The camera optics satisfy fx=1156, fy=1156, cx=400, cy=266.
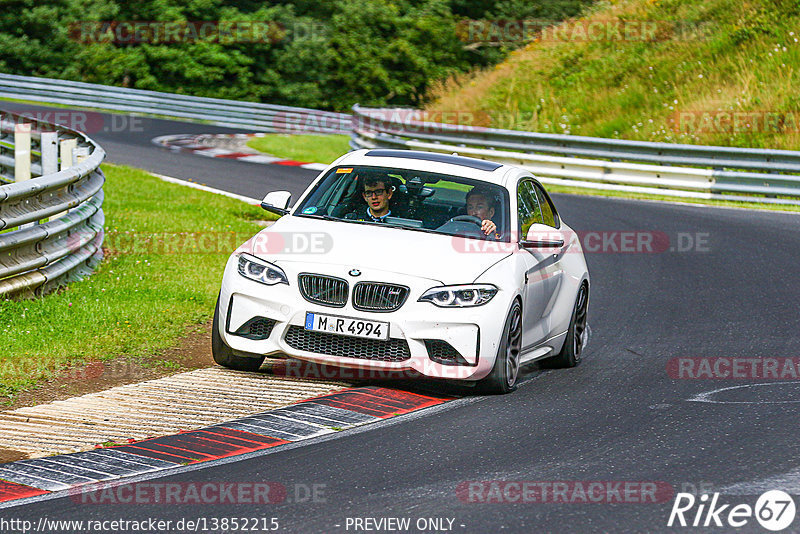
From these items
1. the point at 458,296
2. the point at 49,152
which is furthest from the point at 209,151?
the point at 458,296

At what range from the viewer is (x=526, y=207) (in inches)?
363

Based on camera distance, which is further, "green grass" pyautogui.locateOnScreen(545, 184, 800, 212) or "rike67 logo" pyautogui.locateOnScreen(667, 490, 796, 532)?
"green grass" pyautogui.locateOnScreen(545, 184, 800, 212)

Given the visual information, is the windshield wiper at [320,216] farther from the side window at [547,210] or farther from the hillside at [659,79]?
the hillside at [659,79]

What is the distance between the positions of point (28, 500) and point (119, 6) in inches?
1767

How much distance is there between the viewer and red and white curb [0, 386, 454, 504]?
5707 mm

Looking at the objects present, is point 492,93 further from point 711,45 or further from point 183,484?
point 183,484

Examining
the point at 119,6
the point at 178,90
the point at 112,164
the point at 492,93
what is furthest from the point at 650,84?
the point at 119,6

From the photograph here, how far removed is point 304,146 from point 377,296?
2369 centimetres

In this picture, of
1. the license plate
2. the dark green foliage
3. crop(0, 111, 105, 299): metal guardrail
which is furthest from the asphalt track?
the dark green foliage

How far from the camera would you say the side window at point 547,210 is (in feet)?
32.0

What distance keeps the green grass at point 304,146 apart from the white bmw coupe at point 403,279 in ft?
59.8

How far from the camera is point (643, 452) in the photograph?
6445mm

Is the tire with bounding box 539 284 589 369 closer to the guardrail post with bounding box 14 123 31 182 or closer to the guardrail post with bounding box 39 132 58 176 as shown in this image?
the guardrail post with bounding box 39 132 58 176

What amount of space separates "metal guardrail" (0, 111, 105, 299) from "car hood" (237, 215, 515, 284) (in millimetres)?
2445
